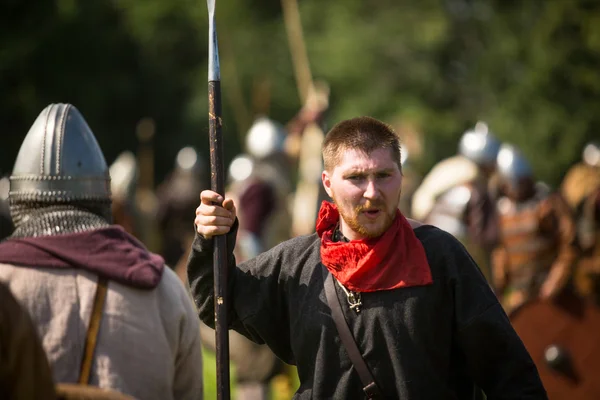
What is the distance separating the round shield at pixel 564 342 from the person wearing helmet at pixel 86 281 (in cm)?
338

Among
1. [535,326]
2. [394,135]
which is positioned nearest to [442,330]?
[394,135]

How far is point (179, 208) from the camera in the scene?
1533 centimetres

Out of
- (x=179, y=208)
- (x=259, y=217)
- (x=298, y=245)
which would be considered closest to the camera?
(x=298, y=245)

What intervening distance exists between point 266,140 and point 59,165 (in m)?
8.08

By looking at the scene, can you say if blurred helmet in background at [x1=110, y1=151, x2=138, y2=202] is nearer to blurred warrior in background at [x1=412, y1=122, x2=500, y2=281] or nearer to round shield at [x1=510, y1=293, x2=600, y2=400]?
blurred warrior in background at [x1=412, y1=122, x2=500, y2=281]

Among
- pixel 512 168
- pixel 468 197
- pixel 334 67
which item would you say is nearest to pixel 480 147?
pixel 512 168

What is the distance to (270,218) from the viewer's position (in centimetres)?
1012

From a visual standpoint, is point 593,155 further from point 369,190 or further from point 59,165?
point 59,165

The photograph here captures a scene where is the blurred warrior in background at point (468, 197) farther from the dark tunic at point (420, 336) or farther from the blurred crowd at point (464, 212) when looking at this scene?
the dark tunic at point (420, 336)

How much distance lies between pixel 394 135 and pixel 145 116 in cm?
2440

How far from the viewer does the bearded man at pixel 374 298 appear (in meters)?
4.05

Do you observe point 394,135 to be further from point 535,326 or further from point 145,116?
point 145,116

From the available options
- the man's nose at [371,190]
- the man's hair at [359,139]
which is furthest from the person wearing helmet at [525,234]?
the man's nose at [371,190]

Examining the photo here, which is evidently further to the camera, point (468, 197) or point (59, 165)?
point (468, 197)
